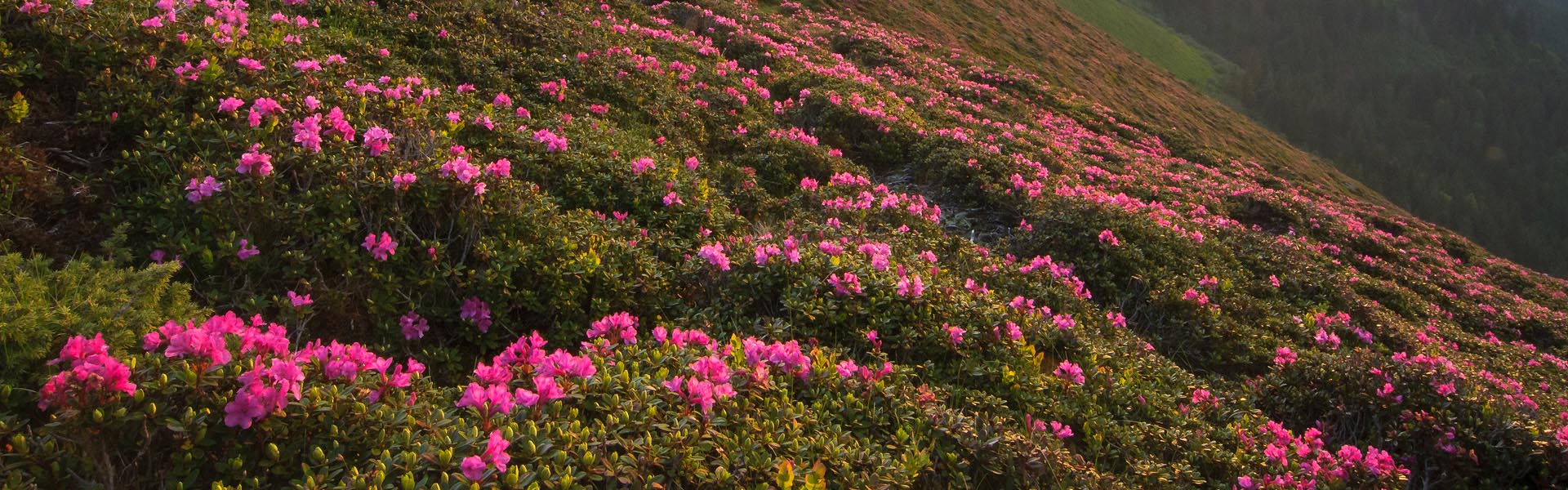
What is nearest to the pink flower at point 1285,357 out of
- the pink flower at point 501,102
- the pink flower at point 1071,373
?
the pink flower at point 1071,373

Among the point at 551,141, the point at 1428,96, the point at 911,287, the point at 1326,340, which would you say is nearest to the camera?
the point at 911,287

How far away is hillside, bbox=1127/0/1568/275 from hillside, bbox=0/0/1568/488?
10327 cm

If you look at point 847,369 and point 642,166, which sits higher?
point 847,369

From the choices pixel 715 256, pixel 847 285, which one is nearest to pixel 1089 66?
pixel 847 285

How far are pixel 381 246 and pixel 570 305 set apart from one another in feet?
3.96

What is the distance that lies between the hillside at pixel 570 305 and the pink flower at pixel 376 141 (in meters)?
0.02

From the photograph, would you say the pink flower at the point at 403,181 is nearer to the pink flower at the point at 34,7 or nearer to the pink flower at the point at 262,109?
the pink flower at the point at 262,109

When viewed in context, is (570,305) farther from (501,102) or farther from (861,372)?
(501,102)

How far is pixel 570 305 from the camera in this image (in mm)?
4699

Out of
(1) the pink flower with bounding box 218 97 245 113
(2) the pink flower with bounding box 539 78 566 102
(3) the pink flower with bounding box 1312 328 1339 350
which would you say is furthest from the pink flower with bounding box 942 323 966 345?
(3) the pink flower with bounding box 1312 328 1339 350

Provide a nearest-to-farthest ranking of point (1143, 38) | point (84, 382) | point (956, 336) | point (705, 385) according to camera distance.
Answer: point (84, 382) → point (705, 385) → point (956, 336) → point (1143, 38)

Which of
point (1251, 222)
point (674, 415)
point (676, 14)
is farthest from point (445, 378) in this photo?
→ point (1251, 222)

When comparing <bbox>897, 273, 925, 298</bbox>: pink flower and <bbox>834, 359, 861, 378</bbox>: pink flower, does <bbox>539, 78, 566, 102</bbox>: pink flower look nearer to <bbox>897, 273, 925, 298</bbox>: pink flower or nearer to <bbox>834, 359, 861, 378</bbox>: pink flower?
<bbox>897, 273, 925, 298</bbox>: pink flower

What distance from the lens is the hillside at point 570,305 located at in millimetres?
2766
